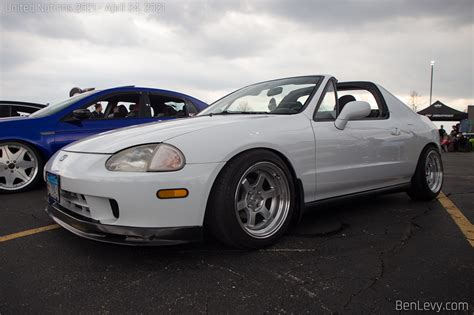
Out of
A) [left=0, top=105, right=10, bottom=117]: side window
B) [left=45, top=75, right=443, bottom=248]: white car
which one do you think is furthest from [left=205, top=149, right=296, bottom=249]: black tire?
[left=0, top=105, right=10, bottom=117]: side window

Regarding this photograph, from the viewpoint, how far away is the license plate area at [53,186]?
2391mm

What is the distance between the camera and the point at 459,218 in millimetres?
3293

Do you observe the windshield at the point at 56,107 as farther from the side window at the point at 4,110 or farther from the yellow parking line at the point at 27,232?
the side window at the point at 4,110

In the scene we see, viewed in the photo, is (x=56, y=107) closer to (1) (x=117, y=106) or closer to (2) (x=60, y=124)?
(2) (x=60, y=124)

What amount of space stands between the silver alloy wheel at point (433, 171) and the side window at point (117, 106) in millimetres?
3731

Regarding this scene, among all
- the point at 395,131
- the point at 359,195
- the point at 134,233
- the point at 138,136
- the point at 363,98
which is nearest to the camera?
the point at 134,233

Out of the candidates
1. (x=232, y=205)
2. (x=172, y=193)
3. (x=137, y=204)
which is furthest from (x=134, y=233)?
(x=232, y=205)

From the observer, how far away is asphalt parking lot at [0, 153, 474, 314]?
5.69 feet

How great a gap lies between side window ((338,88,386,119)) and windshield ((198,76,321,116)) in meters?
0.45

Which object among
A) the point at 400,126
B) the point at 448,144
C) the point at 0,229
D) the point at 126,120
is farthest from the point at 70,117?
the point at 448,144

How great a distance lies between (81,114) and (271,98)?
246 cm

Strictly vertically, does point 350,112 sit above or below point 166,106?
below

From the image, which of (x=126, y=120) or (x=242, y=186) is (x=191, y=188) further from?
(x=126, y=120)

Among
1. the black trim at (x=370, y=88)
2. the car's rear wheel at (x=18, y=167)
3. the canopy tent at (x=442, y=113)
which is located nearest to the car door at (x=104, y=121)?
the car's rear wheel at (x=18, y=167)
